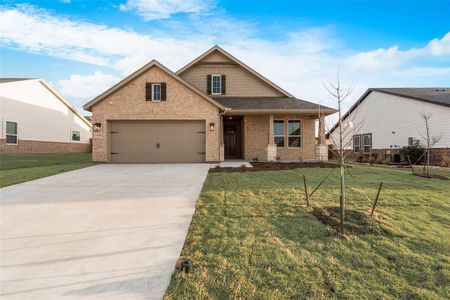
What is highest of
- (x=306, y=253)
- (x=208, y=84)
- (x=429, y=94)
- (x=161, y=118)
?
(x=208, y=84)

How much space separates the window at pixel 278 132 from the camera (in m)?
16.9

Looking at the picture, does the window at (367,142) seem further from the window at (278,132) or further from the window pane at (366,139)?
the window at (278,132)

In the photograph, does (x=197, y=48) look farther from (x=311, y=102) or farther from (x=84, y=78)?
(x=84, y=78)

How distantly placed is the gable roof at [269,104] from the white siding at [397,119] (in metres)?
3.16

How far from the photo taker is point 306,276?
2975 mm

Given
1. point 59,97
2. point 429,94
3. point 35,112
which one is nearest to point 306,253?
point 429,94

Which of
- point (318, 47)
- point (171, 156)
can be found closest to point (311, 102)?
point (318, 47)

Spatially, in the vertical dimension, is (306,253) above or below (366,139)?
below

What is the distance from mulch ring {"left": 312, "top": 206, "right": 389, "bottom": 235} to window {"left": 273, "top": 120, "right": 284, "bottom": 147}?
11.6 meters

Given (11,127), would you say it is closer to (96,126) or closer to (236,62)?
(96,126)

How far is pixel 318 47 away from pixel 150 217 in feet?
44.5

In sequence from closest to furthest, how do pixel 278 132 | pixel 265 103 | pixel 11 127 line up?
pixel 265 103, pixel 278 132, pixel 11 127

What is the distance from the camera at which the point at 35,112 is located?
2281 centimetres

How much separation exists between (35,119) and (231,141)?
703 inches
